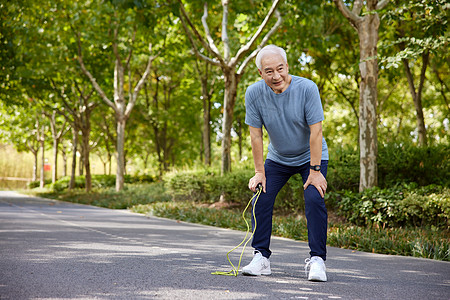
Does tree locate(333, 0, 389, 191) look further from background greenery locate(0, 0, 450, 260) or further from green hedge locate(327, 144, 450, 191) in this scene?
green hedge locate(327, 144, 450, 191)

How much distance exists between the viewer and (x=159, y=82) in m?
30.5

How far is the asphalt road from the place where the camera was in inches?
132

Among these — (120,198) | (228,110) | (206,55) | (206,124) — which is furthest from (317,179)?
(206,124)

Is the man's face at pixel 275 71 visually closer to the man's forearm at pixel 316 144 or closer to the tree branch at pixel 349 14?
the man's forearm at pixel 316 144

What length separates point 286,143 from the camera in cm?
395

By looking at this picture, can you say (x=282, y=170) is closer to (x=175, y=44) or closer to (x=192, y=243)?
(x=192, y=243)

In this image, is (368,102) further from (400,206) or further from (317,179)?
(317,179)

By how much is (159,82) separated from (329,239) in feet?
82.1

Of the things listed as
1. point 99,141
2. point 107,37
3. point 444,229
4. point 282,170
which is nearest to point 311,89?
point 282,170

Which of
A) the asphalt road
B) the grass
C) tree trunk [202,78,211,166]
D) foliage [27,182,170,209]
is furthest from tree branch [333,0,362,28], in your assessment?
tree trunk [202,78,211,166]

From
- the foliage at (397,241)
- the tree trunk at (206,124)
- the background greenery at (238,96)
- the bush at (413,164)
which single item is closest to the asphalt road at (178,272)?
the foliage at (397,241)

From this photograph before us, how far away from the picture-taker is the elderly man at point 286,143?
376cm

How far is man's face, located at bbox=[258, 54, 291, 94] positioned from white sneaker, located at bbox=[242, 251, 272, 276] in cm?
148

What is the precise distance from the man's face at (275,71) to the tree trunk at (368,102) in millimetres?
5306
